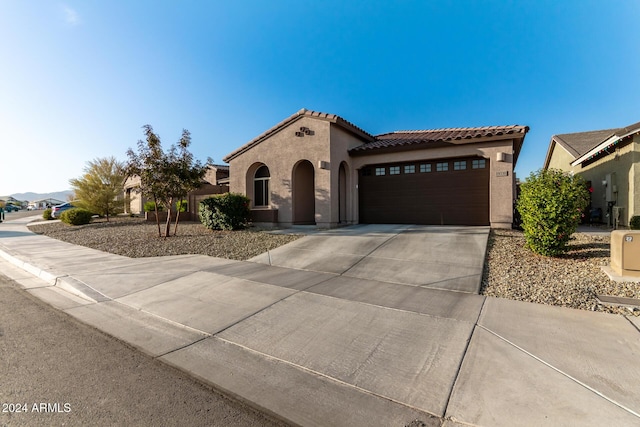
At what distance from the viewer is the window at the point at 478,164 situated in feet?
37.3

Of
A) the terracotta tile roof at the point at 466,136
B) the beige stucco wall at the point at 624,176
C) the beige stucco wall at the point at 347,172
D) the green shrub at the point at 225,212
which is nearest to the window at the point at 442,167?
the terracotta tile roof at the point at 466,136

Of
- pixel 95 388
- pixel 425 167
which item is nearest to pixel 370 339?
pixel 95 388

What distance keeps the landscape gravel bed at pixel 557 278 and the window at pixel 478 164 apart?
461cm

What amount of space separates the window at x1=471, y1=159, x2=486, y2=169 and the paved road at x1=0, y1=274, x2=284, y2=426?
466 inches

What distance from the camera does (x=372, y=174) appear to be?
1341 centimetres

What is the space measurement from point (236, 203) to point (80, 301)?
24.0 ft

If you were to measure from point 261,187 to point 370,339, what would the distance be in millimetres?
11921

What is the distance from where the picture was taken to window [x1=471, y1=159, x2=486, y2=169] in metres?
11.4

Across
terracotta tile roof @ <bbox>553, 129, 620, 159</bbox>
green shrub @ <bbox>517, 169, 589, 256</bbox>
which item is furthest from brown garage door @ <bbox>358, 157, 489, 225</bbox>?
terracotta tile roof @ <bbox>553, 129, 620, 159</bbox>

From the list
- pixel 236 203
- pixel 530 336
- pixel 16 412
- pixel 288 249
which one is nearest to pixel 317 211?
pixel 236 203

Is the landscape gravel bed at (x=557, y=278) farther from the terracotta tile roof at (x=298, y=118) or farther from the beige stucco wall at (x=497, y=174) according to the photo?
the terracotta tile roof at (x=298, y=118)

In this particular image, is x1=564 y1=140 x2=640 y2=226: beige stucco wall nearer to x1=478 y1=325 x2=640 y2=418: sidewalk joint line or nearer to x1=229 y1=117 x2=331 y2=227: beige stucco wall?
x1=229 y1=117 x2=331 y2=227: beige stucco wall

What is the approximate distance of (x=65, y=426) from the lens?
7.22 feet

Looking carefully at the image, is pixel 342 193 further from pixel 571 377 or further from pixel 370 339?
pixel 571 377
